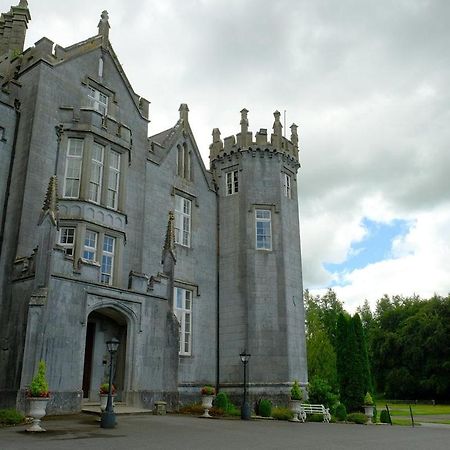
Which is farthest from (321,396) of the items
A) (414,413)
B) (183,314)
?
(414,413)

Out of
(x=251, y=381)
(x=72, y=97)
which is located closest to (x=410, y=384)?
(x=251, y=381)

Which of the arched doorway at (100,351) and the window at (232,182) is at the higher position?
the window at (232,182)

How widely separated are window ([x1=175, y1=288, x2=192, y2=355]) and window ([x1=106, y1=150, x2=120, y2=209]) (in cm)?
612

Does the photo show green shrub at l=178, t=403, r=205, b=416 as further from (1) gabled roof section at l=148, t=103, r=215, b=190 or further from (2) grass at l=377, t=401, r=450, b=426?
(1) gabled roof section at l=148, t=103, r=215, b=190

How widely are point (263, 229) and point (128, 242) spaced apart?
29.4 feet

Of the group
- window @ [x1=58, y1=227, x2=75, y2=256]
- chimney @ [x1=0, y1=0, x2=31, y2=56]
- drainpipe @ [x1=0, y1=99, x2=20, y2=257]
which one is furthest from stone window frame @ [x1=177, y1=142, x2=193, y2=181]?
chimney @ [x1=0, y1=0, x2=31, y2=56]

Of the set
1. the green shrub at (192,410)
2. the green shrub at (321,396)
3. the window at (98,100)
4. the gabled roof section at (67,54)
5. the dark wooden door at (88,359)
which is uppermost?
the gabled roof section at (67,54)

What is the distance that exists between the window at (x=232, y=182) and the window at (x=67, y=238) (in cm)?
1193

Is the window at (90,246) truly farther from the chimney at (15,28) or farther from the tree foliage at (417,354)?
the tree foliage at (417,354)

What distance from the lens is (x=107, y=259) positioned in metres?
22.0

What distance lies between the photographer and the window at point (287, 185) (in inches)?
1196

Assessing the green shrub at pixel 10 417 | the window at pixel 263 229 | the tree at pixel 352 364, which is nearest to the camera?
the green shrub at pixel 10 417

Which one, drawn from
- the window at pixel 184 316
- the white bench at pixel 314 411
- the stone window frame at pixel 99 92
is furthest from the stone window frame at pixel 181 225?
the white bench at pixel 314 411

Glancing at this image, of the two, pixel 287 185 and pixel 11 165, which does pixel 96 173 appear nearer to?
pixel 11 165
